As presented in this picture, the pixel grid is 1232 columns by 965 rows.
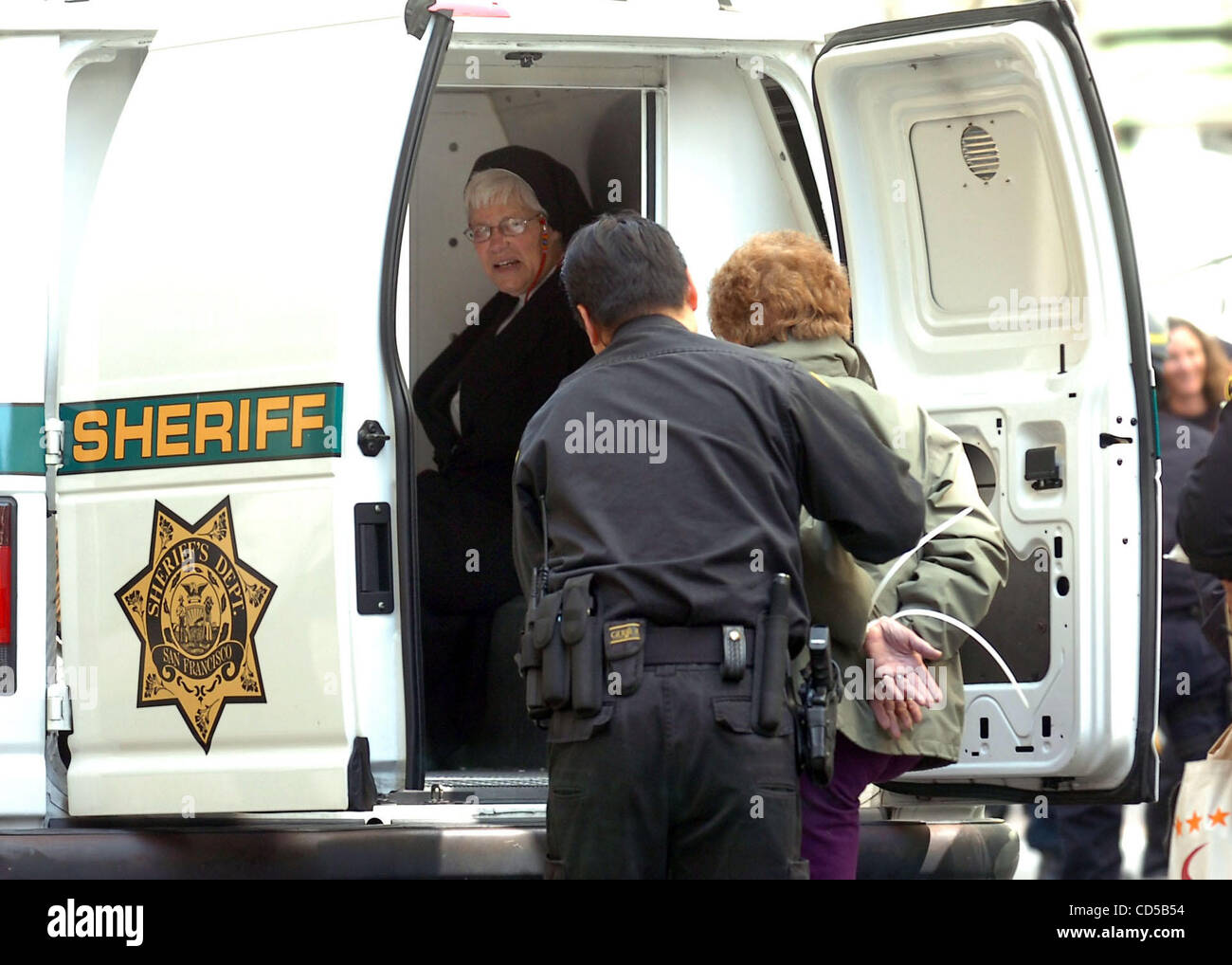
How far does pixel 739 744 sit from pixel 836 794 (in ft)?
1.62

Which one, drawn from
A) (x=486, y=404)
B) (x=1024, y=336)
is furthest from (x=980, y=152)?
(x=486, y=404)

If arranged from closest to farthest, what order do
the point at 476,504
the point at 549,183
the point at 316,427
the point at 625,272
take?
the point at 625,272
the point at 316,427
the point at 476,504
the point at 549,183

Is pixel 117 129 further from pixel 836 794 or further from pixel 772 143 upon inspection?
pixel 836 794

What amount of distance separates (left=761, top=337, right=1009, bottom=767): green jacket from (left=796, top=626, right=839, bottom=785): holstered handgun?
0.61 ft

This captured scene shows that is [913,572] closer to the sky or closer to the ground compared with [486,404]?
closer to the ground

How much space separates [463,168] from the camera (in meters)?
6.36

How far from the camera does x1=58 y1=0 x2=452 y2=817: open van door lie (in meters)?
4.01

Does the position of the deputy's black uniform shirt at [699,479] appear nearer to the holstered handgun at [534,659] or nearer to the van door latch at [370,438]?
the holstered handgun at [534,659]

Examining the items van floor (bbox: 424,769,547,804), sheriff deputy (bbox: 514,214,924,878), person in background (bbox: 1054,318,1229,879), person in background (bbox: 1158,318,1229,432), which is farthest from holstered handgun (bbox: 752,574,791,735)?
person in background (bbox: 1158,318,1229,432)

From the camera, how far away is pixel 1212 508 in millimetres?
4680

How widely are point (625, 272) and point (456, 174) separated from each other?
9.86ft

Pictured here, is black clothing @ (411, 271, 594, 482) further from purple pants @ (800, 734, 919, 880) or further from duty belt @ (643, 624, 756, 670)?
→ duty belt @ (643, 624, 756, 670)

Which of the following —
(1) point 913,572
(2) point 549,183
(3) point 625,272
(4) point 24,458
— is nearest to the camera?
(3) point 625,272

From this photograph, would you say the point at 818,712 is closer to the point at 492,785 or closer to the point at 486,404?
the point at 492,785
